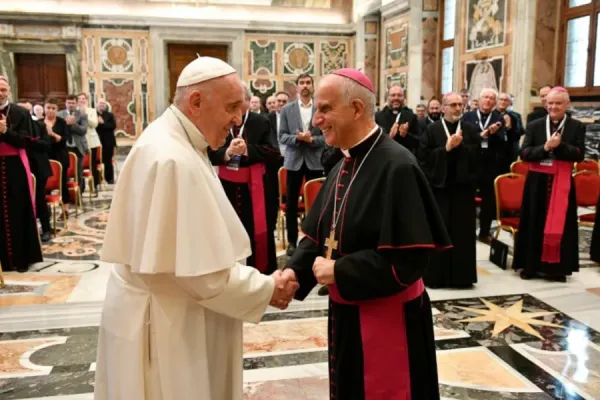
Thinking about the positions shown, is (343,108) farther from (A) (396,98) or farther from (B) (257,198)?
(A) (396,98)

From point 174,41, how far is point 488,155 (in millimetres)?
9308

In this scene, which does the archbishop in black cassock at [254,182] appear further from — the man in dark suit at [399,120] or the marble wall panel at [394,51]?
the marble wall panel at [394,51]

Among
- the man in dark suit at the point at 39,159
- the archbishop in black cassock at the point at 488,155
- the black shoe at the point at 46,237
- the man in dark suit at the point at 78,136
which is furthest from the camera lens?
the man in dark suit at the point at 78,136

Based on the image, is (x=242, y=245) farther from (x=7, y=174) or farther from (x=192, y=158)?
(x=7, y=174)

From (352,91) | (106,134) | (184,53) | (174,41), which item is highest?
(174,41)

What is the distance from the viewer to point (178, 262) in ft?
5.93

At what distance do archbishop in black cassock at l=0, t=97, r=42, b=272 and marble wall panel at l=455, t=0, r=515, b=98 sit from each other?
7.09 metres

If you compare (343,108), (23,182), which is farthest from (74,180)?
(343,108)

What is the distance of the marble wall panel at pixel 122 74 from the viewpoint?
14.0 metres

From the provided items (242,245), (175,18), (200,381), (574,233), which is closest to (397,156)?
(242,245)

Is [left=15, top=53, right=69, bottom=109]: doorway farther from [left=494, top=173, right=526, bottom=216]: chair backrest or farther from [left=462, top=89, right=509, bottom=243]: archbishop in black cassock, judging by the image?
[left=494, top=173, right=526, bottom=216]: chair backrest

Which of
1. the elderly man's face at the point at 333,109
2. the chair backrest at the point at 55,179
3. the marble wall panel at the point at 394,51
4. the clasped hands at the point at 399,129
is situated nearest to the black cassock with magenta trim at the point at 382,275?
the elderly man's face at the point at 333,109

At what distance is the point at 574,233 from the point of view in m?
5.36

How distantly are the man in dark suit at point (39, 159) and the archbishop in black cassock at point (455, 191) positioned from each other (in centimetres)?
395
